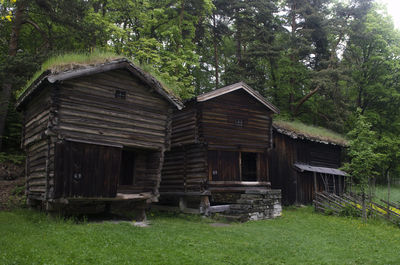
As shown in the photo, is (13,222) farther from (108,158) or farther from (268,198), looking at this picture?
(268,198)

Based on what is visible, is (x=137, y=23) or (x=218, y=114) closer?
(x=218, y=114)

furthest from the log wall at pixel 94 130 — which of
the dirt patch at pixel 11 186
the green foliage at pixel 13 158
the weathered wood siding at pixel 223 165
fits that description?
the green foliage at pixel 13 158

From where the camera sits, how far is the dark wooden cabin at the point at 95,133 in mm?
12984

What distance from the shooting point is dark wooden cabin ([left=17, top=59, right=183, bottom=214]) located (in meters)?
13.0

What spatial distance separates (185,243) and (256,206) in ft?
23.7

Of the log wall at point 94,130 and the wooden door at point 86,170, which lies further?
the log wall at point 94,130

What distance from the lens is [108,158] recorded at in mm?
13953

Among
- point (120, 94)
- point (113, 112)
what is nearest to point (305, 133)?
point (120, 94)

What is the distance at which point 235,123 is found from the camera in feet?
66.5

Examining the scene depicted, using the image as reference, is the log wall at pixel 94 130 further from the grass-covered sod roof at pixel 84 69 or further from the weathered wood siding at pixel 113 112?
the grass-covered sod roof at pixel 84 69

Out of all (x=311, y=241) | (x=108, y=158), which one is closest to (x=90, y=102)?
(x=108, y=158)

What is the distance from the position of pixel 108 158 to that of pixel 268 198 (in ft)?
28.2

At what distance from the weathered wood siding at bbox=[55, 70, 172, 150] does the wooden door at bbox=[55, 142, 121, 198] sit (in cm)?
44

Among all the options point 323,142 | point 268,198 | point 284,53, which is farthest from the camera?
point 284,53
